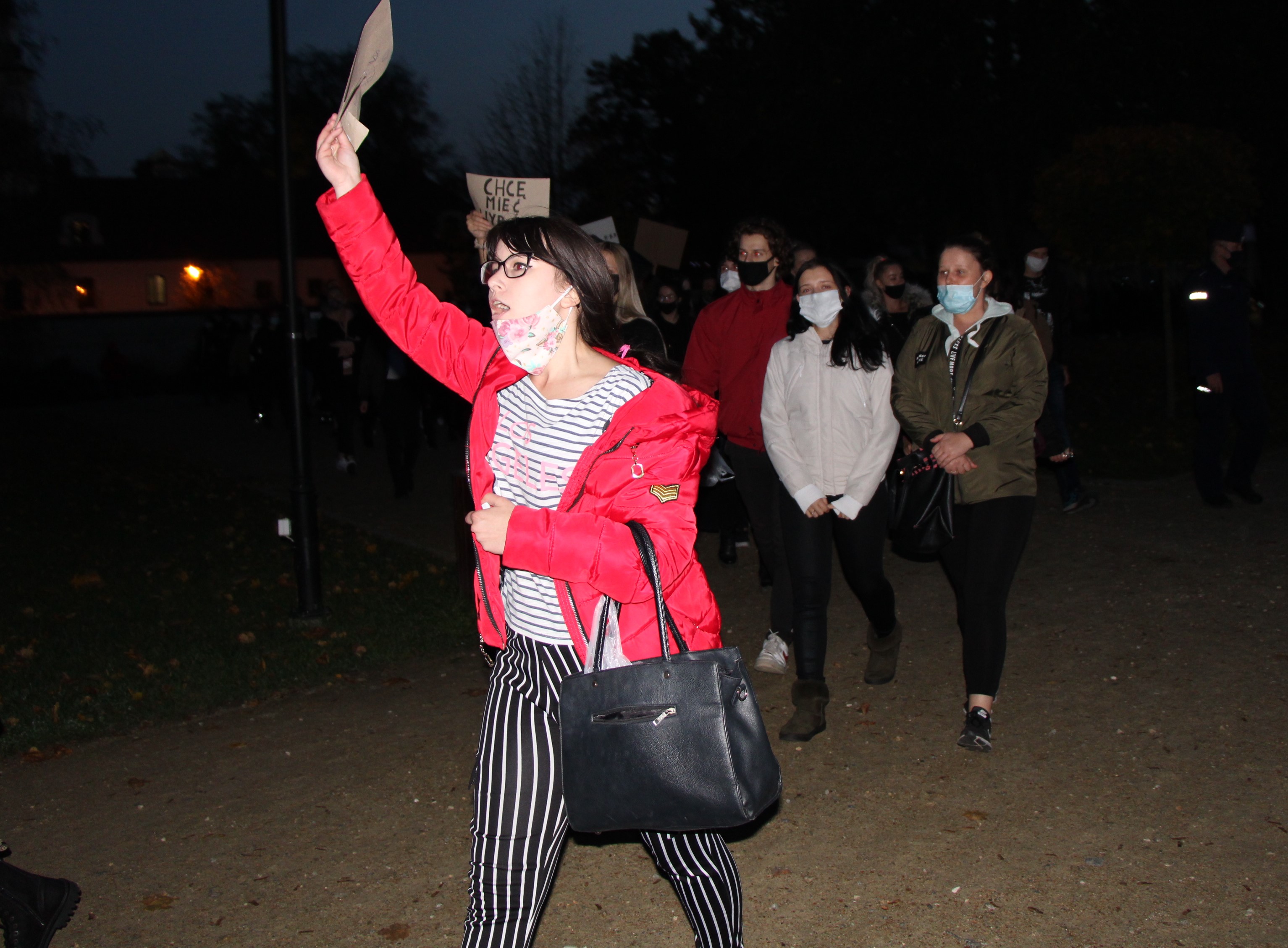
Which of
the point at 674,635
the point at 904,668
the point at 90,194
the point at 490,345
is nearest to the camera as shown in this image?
the point at 674,635

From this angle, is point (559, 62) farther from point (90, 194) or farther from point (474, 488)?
point (90, 194)

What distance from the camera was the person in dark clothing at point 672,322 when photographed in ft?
30.4

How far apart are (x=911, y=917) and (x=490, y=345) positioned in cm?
222

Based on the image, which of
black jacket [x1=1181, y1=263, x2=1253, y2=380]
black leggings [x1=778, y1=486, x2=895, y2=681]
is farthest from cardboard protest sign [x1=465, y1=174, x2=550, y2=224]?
black jacket [x1=1181, y1=263, x2=1253, y2=380]

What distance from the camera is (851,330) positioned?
540cm

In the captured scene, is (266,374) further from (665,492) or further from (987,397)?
(665,492)

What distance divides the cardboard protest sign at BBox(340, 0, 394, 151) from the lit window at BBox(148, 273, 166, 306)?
2380 inches

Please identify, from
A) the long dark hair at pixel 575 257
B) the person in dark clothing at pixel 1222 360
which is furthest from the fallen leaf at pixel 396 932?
the person in dark clothing at pixel 1222 360

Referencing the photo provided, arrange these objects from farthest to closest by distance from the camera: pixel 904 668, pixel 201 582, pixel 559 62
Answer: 1. pixel 559 62
2. pixel 201 582
3. pixel 904 668

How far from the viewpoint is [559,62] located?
28.4 metres

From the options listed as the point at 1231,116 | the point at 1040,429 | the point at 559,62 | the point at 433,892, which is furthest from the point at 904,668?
the point at 1231,116

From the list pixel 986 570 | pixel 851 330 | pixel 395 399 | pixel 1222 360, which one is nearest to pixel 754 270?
pixel 851 330

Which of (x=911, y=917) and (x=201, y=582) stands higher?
(x=911, y=917)

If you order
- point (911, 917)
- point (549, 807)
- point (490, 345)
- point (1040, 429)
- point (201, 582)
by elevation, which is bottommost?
point (201, 582)
